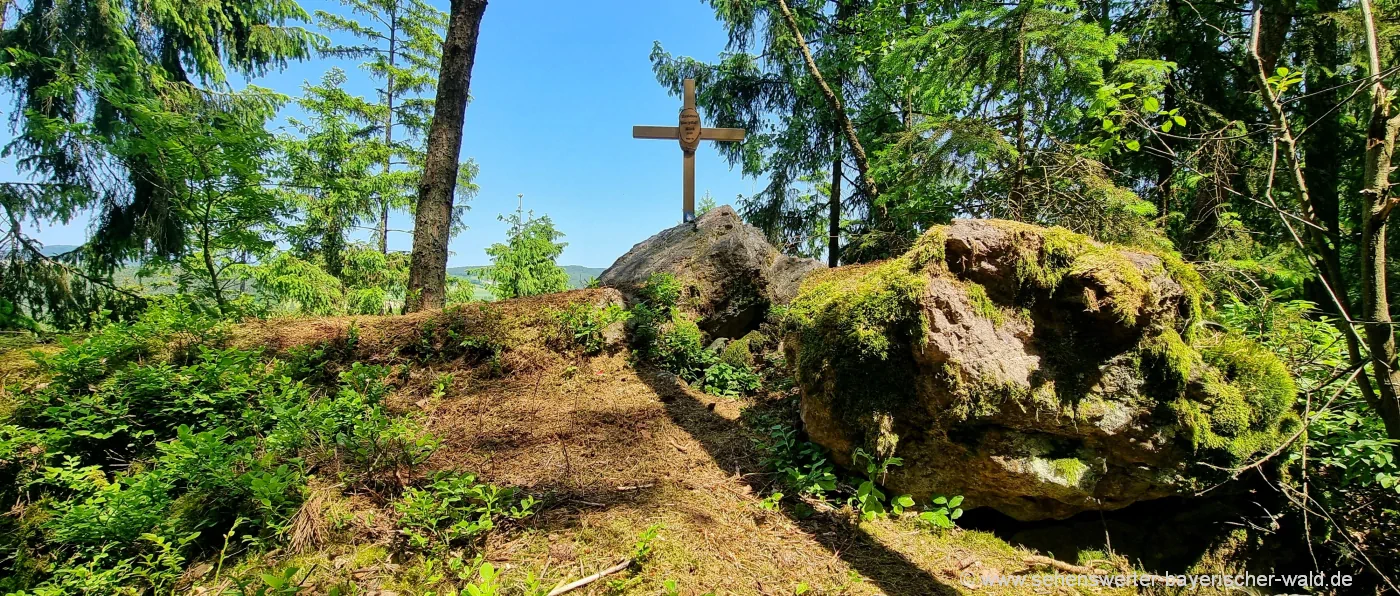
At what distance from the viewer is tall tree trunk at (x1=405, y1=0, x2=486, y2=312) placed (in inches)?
229

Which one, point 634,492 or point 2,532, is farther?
point 634,492

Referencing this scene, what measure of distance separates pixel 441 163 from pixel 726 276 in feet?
11.1

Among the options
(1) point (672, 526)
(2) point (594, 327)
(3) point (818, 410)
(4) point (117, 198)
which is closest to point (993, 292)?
(3) point (818, 410)

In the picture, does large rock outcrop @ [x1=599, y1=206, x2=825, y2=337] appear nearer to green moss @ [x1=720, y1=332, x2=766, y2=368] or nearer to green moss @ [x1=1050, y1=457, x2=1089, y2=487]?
green moss @ [x1=720, y1=332, x2=766, y2=368]

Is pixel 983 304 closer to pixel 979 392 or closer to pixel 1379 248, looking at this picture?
pixel 979 392

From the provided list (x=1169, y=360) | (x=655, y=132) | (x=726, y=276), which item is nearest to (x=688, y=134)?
(x=655, y=132)

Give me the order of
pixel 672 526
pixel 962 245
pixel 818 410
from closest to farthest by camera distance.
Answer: pixel 672 526 → pixel 962 245 → pixel 818 410

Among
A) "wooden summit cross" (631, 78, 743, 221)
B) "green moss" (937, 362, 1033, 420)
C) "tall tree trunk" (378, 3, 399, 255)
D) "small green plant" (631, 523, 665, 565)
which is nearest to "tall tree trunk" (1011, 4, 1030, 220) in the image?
"green moss" (937, 362, 1033, 420)

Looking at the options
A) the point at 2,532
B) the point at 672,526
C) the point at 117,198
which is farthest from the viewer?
the point at 117,198

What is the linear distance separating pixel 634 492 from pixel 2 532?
10.1 ft

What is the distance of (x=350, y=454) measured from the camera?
121 inches

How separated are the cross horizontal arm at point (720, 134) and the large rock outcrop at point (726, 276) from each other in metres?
1.44

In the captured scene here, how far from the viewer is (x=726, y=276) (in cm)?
613

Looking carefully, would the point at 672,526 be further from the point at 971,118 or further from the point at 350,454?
the point at 971,118
